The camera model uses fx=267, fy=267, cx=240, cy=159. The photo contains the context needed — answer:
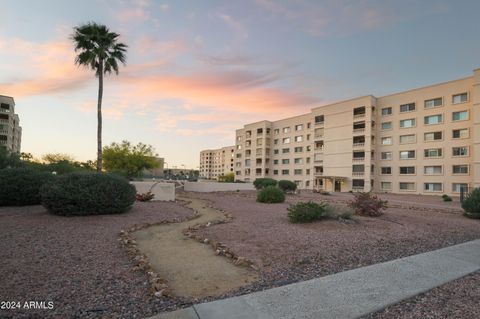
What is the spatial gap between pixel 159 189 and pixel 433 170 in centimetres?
4641

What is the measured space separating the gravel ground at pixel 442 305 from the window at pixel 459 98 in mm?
50772

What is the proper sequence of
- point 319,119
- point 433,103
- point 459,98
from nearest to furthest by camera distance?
point 459,98 < point 433,103 < point 319,119

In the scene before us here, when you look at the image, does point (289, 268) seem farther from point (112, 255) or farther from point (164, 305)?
point (112, 255)

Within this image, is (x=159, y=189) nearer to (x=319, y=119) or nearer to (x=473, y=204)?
(x=473, y=204)

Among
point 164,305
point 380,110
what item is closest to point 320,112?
point 380,110

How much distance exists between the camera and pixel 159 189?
22.2m

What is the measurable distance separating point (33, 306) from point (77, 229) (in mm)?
5835

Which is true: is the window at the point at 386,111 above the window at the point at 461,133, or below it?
above

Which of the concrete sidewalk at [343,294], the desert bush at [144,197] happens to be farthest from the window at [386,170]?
the concrete sidewalk at [343,294]

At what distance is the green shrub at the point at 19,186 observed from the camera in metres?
13.9

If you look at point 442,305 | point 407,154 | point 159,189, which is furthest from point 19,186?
point 407,154

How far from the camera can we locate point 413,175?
4797 cm

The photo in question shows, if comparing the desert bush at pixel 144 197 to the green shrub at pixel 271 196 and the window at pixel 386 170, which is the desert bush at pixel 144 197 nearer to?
the green shrub at pixel 271 196

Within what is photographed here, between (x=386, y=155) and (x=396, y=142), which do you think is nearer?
(x=396, y=142)
